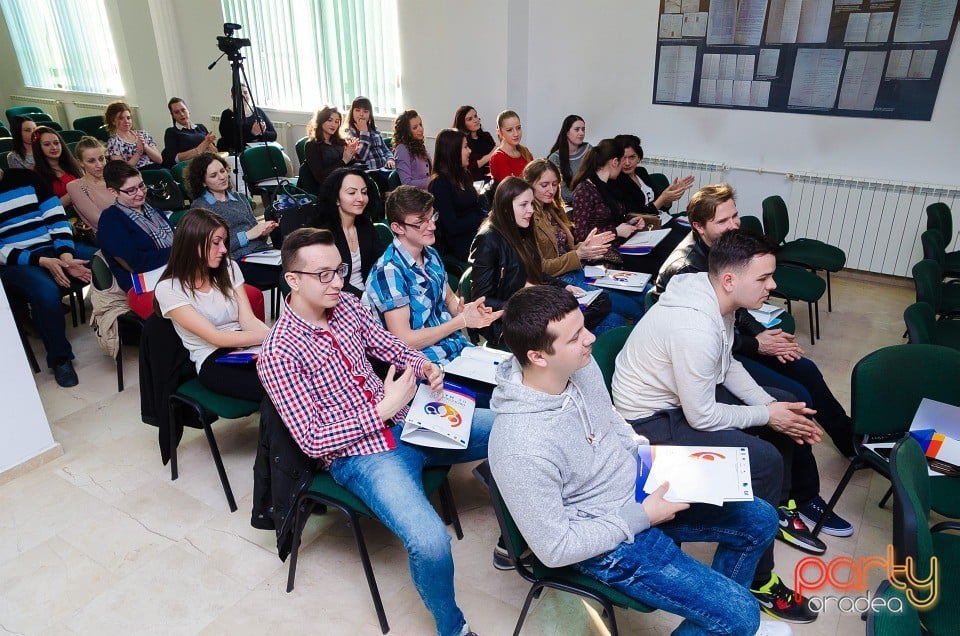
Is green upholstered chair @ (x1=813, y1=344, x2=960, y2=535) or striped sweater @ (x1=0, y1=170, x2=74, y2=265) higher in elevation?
striped sweater @ (x1=0, y1=170, x2=74, y2=265)

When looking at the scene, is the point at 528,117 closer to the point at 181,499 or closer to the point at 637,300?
the point at 637,300

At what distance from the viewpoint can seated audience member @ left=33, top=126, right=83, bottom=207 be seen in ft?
14.6

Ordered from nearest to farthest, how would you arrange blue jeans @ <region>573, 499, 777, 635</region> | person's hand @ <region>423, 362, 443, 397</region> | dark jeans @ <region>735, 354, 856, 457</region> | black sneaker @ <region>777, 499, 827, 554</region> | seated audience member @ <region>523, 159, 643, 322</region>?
blue jeans @ <region>573, 499, 777, 635</region>
person's hand @ <region>423, 362, 443, 397</region>
black sneaker @ <region>777, 499, 827, 554</region>
dark jeans @ <region>735, 354, 856, 457</region>
seated audience member @ <region>523, 159, 643, 322</region>

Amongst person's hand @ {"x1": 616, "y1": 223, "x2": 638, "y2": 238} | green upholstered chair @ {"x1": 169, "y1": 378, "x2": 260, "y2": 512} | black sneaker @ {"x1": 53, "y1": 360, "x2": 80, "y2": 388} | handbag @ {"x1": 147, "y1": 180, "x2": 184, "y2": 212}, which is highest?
handbag @ {"x1": 147, "y1": 180, "x2": 184, "y2": 212}

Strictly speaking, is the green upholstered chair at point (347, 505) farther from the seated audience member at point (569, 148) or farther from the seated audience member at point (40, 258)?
the seated audience member at point (569, 148)

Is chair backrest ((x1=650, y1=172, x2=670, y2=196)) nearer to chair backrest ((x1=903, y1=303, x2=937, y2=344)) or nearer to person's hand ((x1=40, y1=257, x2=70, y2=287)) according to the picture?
chair backrest ((x1=903, y1=303, x2=937, y2=344))

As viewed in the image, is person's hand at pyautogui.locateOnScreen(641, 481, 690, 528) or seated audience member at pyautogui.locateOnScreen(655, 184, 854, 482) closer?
person's hand at pyautogui.locateOnScreen(641, 481, 690, 528)

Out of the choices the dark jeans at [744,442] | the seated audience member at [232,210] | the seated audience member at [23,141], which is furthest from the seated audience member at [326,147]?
the dark jeans at [744,442]

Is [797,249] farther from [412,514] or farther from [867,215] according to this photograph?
[412,514]

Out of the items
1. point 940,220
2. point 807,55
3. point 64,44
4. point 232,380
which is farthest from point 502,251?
point 64,44

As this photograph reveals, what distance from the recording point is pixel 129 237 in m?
3.27

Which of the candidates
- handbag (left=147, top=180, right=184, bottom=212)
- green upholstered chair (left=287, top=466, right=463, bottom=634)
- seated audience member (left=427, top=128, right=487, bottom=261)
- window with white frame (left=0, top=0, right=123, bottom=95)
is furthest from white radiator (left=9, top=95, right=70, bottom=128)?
green upholstered chair (left=287, top=466, right=463, bottom=634)

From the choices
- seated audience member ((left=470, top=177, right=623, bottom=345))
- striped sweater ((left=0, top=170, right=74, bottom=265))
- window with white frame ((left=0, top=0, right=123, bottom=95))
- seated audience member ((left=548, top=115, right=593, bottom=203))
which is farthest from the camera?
window with white frame ((left=0, top=0, right=123, bottom=95))

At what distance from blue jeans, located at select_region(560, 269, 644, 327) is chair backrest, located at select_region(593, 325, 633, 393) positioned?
3.10ft
